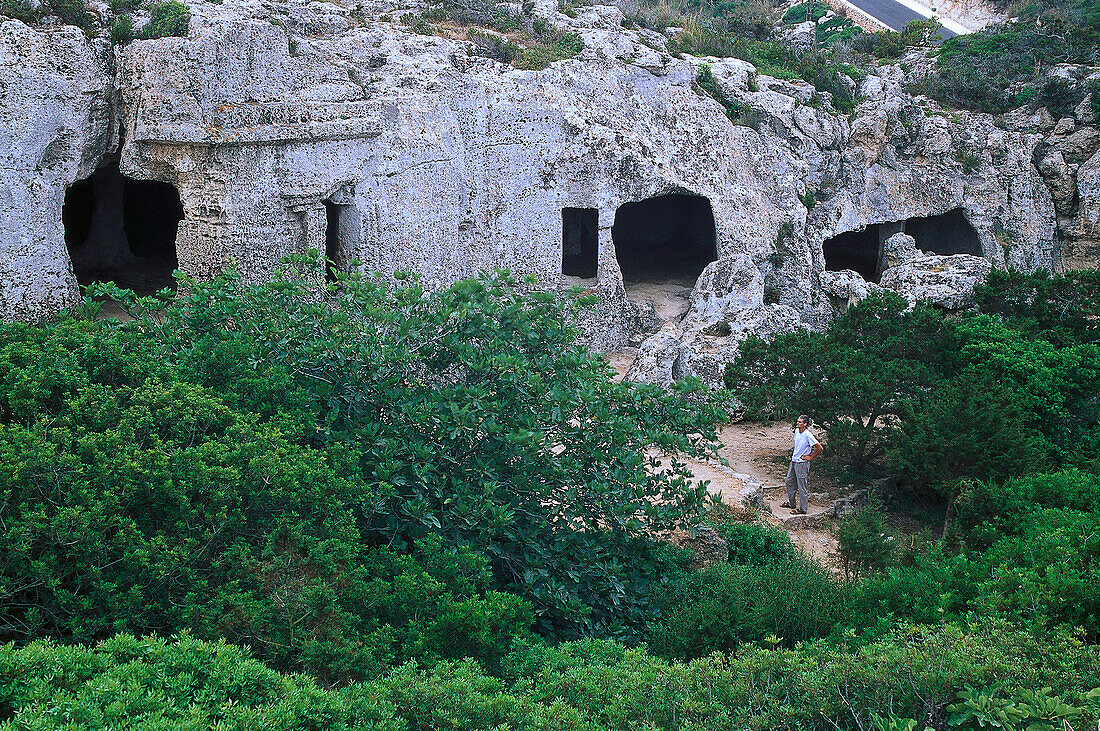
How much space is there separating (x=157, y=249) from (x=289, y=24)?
691 centimetres

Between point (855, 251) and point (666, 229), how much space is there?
5.01m

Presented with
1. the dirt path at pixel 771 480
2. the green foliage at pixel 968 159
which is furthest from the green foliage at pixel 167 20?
the green foliage at pixel 968 159

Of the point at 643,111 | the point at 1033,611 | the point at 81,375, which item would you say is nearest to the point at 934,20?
the point at 643,111

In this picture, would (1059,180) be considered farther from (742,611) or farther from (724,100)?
(742,611)

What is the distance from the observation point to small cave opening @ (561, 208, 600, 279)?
72.9ft

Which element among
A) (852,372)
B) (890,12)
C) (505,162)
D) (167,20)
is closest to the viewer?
(852,372)

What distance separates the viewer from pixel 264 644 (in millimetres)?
6746

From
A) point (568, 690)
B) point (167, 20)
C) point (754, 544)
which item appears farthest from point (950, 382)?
point (167, 20)

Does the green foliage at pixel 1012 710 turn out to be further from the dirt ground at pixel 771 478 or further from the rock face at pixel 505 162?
the rock face at pixel 505 162

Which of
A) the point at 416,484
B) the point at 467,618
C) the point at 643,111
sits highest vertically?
the point at 643,111

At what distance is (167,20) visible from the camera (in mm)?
15156

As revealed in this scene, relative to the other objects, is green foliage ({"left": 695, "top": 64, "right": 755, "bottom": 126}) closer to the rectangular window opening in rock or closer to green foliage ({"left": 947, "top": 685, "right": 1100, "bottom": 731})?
the rectangular window opening in rock

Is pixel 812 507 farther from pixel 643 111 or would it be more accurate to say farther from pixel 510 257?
pixel 643 111

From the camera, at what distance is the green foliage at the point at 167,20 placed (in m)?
15.1
